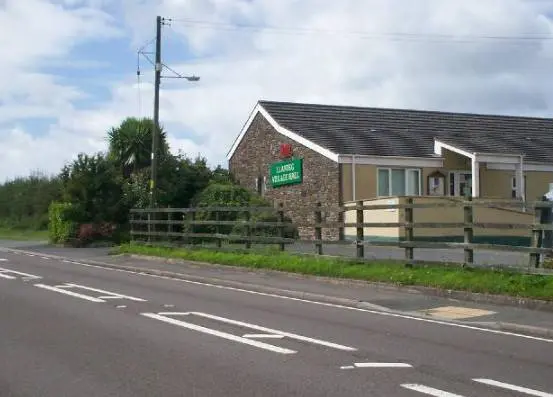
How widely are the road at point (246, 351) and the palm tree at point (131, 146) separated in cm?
2440

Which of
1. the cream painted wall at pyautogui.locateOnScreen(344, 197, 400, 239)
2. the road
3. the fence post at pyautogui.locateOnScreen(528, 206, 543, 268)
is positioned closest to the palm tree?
the cream painted wall at pyautogui.locateOnScreen(344, 197, 400, 239)

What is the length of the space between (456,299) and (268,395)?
7924 millimetres

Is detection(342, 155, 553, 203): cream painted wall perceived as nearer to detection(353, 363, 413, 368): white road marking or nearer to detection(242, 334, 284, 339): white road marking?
detection(242, 334, 284, 339): white road marking

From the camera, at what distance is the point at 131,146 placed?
124 ft

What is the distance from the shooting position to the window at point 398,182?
31797 mm

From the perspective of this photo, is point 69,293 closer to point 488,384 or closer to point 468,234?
point 468,234

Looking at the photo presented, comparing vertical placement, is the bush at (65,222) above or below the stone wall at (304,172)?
below

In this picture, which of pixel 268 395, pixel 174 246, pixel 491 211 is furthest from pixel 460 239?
pixel 268 395

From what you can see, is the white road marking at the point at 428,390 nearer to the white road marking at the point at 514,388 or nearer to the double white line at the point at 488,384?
the double white line at the point at 488,384

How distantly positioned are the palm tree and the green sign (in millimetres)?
6068

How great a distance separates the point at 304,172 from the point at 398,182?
4.08m

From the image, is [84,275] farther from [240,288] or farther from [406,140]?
[406,140]

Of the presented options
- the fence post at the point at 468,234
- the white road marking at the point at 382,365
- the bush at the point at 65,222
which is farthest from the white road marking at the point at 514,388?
the bush at the point at 65,222

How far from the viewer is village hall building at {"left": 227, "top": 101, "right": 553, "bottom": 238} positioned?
31.2 metres
